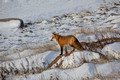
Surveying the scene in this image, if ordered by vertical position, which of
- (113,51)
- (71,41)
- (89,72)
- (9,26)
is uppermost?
(113,51)

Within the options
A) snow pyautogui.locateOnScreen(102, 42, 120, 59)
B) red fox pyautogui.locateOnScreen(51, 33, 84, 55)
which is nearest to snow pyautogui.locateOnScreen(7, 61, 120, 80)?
snow pyautogui.locateOnScreen(102, 42, 120, 59)

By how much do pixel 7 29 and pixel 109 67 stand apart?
48.0ft

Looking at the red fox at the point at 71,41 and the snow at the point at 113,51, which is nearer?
the snow at the point at 113,51

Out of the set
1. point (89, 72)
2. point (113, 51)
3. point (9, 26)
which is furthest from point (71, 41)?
point (9, 26)

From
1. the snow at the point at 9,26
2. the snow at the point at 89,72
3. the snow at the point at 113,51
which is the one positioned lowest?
the snow at the point at 9,26

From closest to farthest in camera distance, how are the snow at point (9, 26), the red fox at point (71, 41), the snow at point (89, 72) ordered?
the snow at point (89, 72) → the red fox at point (71, 41) → the snow at point (9, 26)

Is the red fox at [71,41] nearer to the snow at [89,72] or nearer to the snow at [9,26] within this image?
the snow at [89,72]

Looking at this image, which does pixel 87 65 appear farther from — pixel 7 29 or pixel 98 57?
pixel 7 29

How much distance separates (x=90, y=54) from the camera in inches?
131

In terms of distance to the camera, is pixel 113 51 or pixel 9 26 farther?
pixel 9 26

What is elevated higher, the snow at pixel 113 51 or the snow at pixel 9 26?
the snow at pixel 113 51

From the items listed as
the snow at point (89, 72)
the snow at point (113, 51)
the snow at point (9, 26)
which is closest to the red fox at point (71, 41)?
the snow at point (113, 51)

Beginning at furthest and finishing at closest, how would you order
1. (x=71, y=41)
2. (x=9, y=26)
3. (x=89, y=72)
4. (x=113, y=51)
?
(x=9, y=26) < (x=71, y=41) < (x=113, y=51) < (x=89, y=72)

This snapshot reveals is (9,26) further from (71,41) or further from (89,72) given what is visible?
(89,72)
